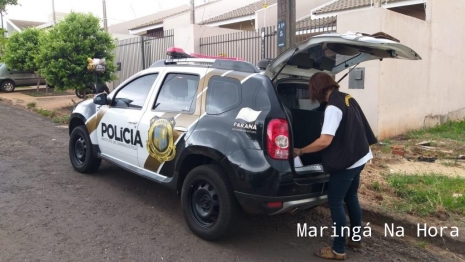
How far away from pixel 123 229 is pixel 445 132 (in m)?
8.50

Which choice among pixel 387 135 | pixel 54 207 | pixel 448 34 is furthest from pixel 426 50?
pixel 54 207

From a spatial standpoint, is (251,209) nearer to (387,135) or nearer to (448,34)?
(387,135)

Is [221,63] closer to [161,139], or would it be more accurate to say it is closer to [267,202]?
[161,139]

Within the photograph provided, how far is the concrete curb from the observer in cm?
401

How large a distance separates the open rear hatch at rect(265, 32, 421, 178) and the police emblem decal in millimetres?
1202

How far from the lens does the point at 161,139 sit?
14.2 ft

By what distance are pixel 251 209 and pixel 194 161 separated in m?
0.88

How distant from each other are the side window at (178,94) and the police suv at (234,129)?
0.01 metres

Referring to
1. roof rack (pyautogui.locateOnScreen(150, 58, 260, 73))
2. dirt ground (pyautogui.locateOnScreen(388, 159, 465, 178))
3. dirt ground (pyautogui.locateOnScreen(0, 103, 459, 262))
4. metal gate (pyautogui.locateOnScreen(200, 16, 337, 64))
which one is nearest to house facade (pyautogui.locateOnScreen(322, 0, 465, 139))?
metal gate (pyautogui.locateOnScreen(200, 16, 337, 64))

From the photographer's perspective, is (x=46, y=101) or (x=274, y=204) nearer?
(x=274, y=204)

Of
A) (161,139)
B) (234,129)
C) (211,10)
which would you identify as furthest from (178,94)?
(211,10)

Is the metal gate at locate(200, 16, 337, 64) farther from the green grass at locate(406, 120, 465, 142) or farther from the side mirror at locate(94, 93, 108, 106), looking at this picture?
the side mirror at locate(94, 93, 108, 106)

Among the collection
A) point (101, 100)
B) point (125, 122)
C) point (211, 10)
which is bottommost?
point (125, 122)

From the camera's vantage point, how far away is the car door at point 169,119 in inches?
163
